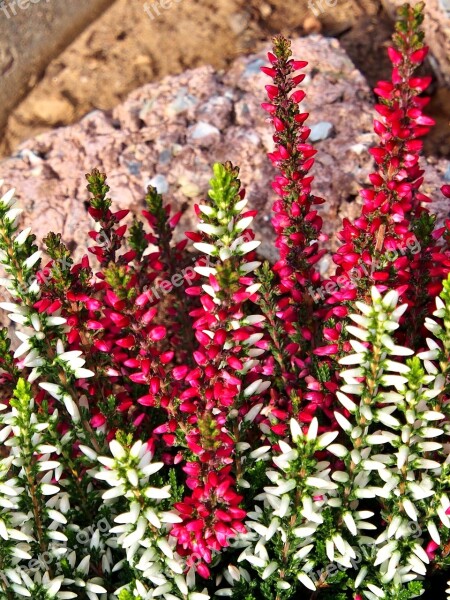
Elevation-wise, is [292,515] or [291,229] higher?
[291,229]

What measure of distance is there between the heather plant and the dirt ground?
2.51 metres

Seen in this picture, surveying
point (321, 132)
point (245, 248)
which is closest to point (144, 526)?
point (245, 248)

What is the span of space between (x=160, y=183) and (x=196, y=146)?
302 mm

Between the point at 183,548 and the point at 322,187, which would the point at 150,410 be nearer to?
the point at 183,548

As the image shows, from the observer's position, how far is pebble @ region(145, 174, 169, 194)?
4.19 metres

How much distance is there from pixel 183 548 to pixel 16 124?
11.6 feet

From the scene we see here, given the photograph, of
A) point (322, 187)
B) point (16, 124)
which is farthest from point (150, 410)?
point (16, 124)

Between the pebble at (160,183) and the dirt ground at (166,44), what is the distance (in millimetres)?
1230

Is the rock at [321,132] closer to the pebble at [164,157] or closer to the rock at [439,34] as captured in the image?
the pebble at [164,157]

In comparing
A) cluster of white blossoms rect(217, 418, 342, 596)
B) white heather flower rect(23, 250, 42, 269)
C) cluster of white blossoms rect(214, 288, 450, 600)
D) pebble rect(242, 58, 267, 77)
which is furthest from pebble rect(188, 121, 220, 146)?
white heather flower rect(23, 250, 42, 269)

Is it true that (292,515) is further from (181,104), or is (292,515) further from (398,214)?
(181,104)

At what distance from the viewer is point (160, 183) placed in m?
4.20

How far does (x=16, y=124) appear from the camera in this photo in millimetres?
5270

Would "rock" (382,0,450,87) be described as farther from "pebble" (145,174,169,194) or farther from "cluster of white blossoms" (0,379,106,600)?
"cluster of white blossoms" (0,379,106,600)
